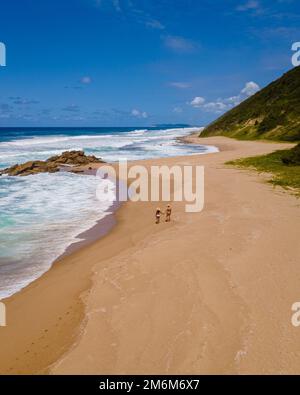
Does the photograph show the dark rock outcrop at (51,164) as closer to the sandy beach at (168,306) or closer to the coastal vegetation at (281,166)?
the coastal vegetation at (281,166)

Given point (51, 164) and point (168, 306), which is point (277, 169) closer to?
point (51, 164)

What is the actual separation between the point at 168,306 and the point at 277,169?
20.8 m

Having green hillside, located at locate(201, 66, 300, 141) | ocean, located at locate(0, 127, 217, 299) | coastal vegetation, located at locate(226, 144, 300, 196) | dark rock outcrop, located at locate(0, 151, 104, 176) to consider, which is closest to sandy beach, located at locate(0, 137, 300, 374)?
ocean, located at locate(0, 127, 217, 299)

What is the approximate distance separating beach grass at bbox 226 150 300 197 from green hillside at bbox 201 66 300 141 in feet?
68.2

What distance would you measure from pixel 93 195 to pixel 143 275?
42.7 feet

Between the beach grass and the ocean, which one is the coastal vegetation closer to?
the beach grass

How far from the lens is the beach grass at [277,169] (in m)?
21.1

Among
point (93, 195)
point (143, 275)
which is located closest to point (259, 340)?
point (143, 275)

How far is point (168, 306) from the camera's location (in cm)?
805

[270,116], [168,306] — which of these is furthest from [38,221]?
[270,116]

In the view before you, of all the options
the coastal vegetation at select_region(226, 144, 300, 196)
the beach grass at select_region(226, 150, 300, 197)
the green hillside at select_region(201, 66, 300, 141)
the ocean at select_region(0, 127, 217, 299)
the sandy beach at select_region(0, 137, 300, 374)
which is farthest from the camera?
the green hillside at select_region(201, 66, 300, 141)

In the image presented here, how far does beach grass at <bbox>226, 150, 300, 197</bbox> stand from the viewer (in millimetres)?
21141

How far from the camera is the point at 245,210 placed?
1550 centimetres
